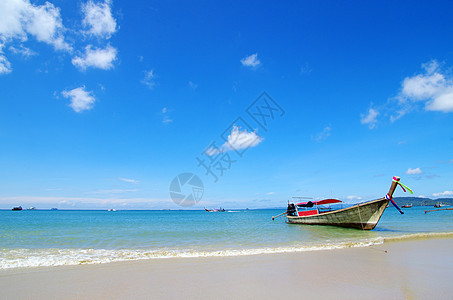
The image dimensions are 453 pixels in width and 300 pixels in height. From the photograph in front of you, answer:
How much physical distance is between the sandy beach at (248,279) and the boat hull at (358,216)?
41.6ft

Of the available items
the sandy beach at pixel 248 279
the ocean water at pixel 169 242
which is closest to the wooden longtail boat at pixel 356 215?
the ocean water at pixel 169 242

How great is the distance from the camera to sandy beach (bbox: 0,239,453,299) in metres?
5.23

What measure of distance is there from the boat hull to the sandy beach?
12.7 m

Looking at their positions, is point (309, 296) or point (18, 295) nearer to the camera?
point (309, 296)

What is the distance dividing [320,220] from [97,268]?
945 inches

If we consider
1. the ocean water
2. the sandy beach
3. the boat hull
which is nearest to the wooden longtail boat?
the boat hull

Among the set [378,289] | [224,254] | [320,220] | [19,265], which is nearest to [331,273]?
[378,289]

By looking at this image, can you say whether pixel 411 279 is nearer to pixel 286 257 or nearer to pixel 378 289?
pixel 378 289

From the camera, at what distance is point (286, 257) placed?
9.35 metres

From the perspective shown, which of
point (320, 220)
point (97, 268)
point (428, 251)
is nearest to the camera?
point (97, 268)

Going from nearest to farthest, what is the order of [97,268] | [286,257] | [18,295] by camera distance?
[18,295] < [97,268] < [286,257]

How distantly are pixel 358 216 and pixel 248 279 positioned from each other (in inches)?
784

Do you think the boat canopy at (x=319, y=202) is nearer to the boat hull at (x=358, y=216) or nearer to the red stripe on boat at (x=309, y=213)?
the red stripe on boat at (x=309, y=213)

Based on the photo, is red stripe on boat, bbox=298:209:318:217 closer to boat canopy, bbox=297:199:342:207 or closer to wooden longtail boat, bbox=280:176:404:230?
wooden longtail boat, bbox=280:176:404:230
